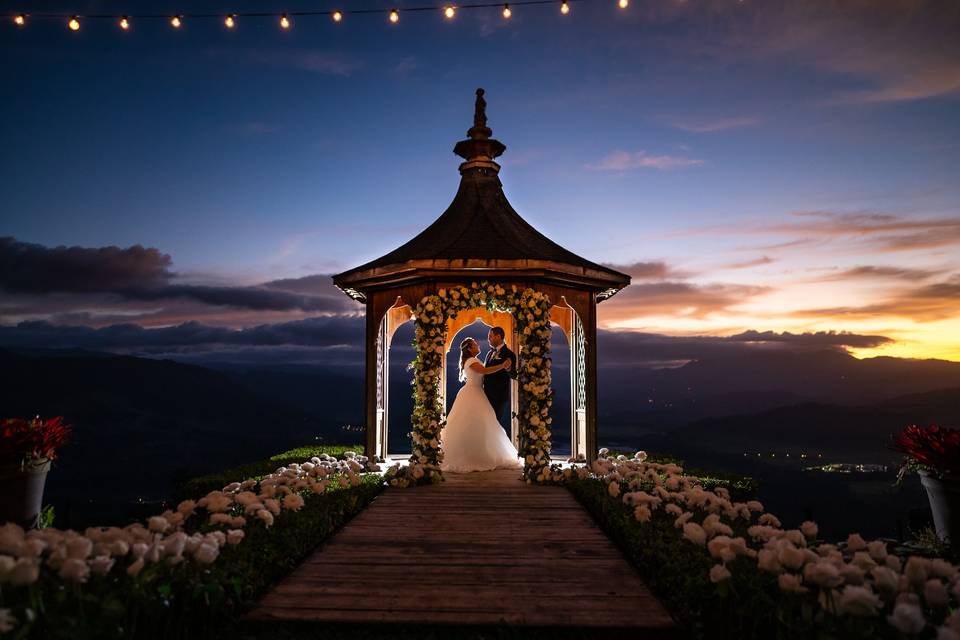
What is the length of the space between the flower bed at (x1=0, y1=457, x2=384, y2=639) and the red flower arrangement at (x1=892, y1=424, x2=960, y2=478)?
262 inches

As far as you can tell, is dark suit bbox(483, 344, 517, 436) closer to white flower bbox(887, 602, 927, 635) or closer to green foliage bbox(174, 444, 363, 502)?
green foliage bbox(174, 444, 363, 502)

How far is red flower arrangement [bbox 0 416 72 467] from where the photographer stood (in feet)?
21.5

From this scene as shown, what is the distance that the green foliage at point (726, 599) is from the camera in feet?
9.79

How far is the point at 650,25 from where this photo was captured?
1109cm

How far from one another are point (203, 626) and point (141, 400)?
67.0 meters

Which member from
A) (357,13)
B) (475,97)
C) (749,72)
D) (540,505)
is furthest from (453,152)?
(540,505)

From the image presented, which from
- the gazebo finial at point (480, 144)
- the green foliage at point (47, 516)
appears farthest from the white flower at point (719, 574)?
the gazebo finial at point (480, 144)

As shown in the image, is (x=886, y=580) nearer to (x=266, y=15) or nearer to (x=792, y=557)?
(x=792, y=557)

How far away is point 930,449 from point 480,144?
31.0 feet

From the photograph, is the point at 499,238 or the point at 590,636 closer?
the point at 590,636

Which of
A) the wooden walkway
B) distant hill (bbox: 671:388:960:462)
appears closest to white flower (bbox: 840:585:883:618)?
the wooden walkway

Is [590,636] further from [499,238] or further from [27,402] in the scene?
[27,402]

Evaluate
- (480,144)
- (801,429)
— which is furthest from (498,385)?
(801,429)

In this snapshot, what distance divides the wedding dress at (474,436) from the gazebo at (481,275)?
425mm
